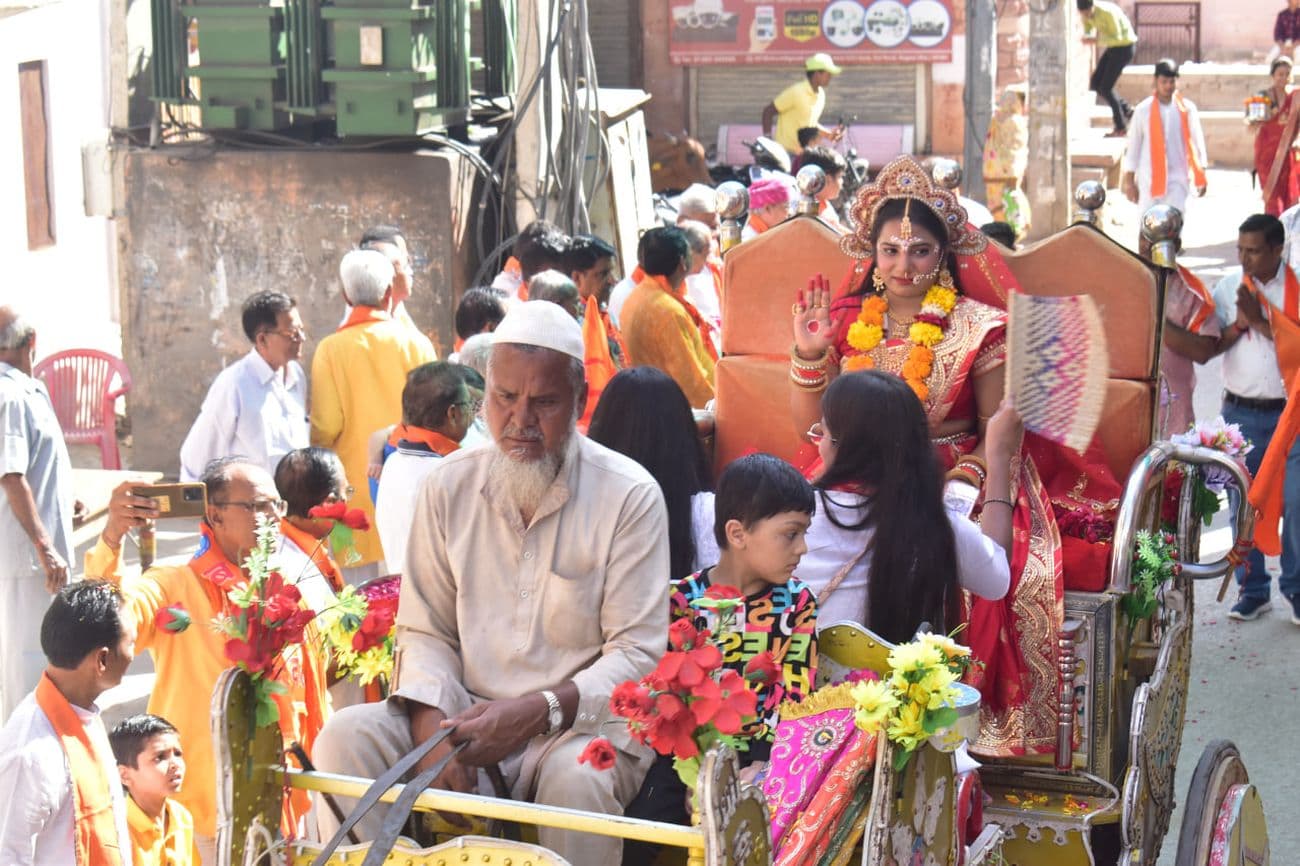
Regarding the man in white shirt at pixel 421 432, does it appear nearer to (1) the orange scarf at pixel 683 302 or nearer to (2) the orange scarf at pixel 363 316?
(2) the orange scarf at pixel 363 316

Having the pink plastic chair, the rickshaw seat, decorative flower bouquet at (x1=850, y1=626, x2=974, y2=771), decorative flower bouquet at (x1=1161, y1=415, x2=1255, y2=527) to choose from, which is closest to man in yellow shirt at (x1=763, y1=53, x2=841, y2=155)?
the pink plastic chair

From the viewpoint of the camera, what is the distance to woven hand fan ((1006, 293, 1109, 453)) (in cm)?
494

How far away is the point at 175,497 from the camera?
4395 mm

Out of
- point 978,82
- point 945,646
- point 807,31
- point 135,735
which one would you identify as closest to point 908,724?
point 945,646

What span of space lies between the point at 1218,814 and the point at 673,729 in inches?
90.9

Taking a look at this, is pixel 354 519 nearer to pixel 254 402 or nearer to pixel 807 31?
pixel 254 402

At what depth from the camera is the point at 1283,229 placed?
738 cm

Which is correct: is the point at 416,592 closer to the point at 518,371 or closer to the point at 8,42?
the point at 518,371

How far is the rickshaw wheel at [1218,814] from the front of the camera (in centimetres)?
461

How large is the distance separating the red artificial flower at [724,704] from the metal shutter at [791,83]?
18.1 metres

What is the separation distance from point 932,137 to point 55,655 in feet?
57.7

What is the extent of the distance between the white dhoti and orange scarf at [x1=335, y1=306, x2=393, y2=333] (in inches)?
136

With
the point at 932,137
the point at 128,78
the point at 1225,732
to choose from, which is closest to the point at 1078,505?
the point at 1225,732

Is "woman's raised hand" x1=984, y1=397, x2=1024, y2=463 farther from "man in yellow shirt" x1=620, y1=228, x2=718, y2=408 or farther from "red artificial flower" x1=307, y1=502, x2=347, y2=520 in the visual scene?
"man in yellow shirt" x1=620, y1=228, x2=718, y2=408
